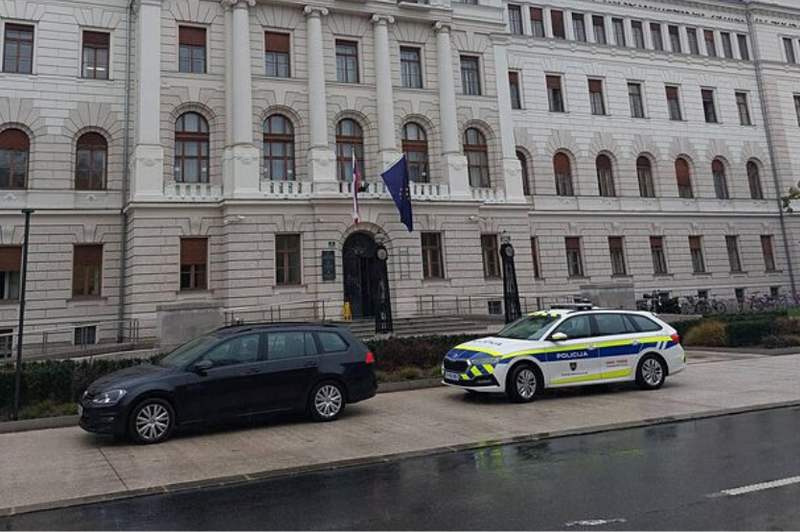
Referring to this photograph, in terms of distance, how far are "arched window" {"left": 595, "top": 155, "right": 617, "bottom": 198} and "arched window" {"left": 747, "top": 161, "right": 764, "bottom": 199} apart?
11.5 m

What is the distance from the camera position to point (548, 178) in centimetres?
3256

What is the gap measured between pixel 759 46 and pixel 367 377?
140ft

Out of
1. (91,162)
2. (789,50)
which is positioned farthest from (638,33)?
(91,162)

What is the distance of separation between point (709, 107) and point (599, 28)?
9.88 m

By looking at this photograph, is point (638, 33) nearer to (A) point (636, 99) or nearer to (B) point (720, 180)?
(A) point (636, 99)

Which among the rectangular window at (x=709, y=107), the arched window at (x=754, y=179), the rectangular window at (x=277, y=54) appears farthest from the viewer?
the arched window at (x=754, y=179)

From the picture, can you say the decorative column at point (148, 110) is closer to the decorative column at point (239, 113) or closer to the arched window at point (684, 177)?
the decorative column at point (239, 113)

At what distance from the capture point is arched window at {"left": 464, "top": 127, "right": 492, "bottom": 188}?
29.0 meters

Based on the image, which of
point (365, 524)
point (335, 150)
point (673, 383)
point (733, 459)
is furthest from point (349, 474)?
point (335, 150)

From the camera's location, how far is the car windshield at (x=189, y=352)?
9109 mm

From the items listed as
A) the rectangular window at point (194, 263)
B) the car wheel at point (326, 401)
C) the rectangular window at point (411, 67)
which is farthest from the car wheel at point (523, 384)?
the rectangular window at point (411, 67)

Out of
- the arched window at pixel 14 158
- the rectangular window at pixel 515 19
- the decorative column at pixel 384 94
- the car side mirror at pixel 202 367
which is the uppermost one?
the rectangular window at pixel 515 19

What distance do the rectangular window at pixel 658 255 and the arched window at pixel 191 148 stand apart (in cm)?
2659

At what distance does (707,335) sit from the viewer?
18.8 m
